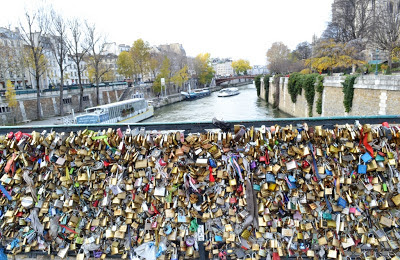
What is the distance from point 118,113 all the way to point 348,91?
18119mm

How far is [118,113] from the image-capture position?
2497 centimetres

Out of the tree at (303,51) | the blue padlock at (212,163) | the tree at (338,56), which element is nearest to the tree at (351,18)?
the tree at (338,56)

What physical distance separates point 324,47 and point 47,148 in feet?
97.8

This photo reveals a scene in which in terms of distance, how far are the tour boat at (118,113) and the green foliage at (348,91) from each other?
1540 centimetres

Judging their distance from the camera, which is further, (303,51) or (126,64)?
(303,51)

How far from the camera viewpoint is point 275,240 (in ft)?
8.86

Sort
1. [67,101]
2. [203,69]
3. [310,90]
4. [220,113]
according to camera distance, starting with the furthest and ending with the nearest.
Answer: [203,69] → [67,101] → [220,113] → [310,90]

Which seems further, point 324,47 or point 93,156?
point 324,47

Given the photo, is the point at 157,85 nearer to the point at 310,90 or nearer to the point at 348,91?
the point at 310,90

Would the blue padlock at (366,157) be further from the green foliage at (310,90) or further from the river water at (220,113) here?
the green foliage at (310,90)

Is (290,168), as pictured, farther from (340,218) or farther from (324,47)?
(324,47)

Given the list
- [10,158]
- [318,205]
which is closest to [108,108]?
[10,158]

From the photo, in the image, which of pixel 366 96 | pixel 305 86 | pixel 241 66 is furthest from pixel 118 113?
pixel 241 66

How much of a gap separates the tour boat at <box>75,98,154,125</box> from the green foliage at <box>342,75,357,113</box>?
606 inches
